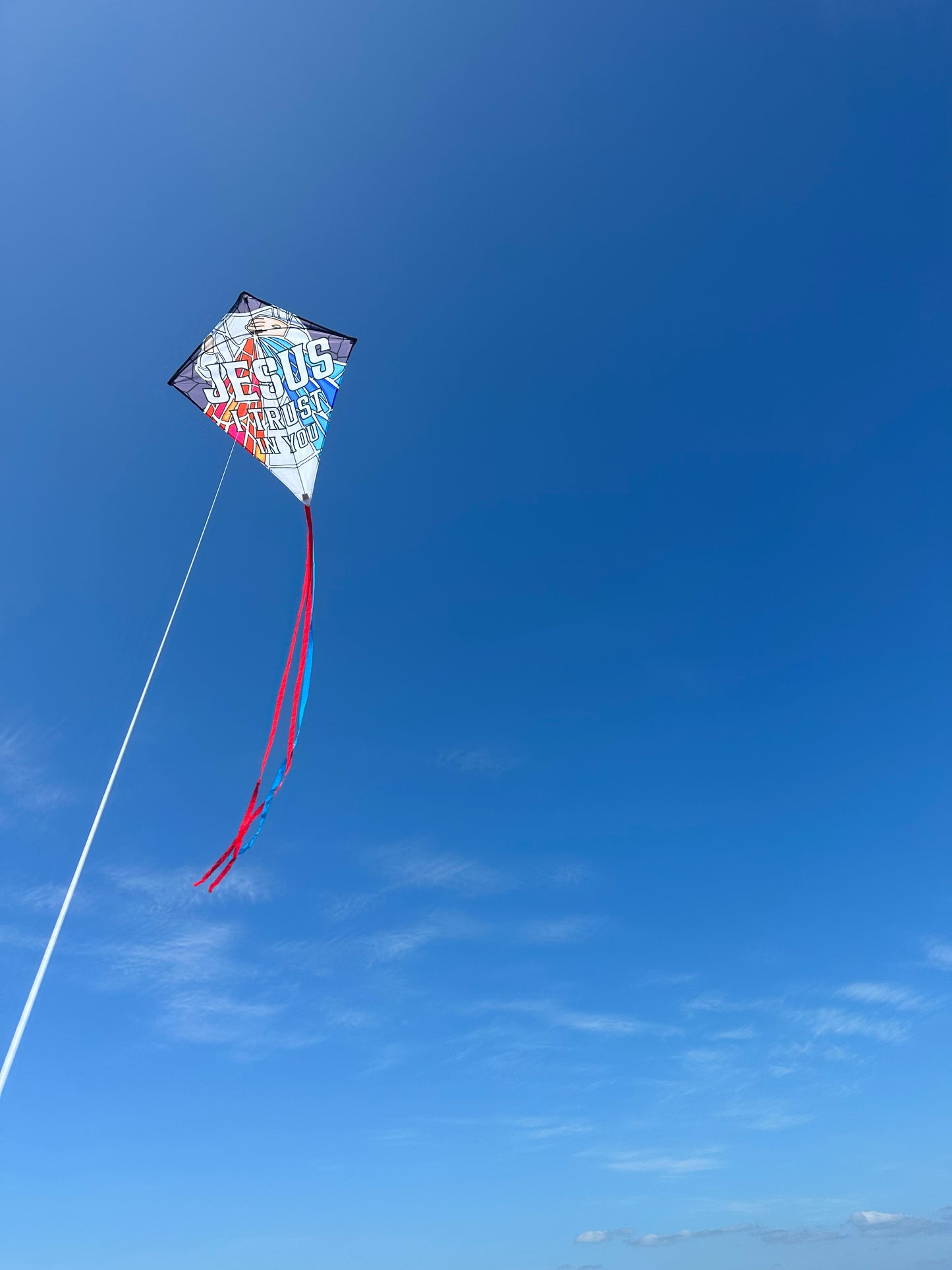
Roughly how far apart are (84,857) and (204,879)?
127 cm

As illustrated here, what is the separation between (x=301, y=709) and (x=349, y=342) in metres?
6.82

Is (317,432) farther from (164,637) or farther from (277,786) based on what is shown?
(277,786)

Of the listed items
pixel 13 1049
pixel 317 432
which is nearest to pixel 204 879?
pixel 13 1049

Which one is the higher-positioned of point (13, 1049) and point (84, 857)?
point (84, 857)

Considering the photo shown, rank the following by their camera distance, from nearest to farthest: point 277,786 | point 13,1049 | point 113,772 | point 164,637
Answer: point 13,1049
point 113,772
point 277,786
point 164,637

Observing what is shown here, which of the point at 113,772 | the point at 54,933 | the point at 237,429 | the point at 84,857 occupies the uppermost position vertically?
the point at 237,429

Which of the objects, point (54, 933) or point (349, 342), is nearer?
point (54, 933)

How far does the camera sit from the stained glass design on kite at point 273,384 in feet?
41.1

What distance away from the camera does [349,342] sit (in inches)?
501

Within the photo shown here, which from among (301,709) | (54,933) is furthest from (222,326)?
(54,933)

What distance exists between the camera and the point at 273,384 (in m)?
13.0

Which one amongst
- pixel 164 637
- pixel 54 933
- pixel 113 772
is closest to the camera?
pixel 54 933

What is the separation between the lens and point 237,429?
511 inches

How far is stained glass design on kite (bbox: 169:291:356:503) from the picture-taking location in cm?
1252
